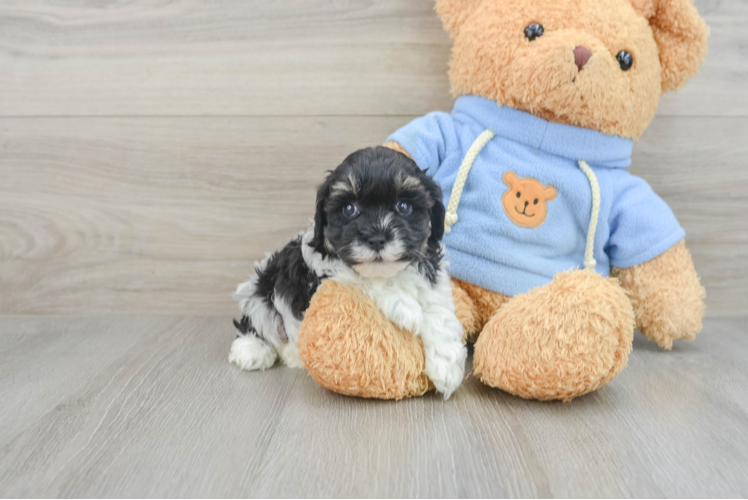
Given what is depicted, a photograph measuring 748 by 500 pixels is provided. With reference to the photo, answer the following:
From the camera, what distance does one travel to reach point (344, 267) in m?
1.11

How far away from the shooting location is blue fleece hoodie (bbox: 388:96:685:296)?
1279 mm

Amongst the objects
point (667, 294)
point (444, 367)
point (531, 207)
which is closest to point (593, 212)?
point (531, 207)

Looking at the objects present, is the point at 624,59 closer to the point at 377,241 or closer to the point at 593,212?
the point at 593,212

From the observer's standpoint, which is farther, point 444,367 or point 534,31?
point 534,31

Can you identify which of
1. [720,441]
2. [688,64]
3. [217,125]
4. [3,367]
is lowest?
[3,367]

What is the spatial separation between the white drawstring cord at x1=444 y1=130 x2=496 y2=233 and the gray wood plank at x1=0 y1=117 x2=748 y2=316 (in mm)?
351

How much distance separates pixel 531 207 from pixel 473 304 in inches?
10.3

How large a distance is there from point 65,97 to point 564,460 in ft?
5.26

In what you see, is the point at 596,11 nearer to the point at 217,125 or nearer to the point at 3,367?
the point at 217,125

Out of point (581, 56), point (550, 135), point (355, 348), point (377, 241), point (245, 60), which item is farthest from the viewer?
point (245, 60)

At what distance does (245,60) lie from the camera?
158 centimetres

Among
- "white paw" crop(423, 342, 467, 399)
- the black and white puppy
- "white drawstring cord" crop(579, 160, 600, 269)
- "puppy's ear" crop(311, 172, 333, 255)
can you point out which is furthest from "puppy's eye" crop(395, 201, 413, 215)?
"white drawstring cord" crop(579, 160, 600, 269)

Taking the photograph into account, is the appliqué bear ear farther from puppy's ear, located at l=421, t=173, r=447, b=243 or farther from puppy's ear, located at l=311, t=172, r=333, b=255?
puppy's ear, located at l=311, t=172, r=333, b=255

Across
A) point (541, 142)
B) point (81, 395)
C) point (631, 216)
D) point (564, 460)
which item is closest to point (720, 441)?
point (564, 460)
